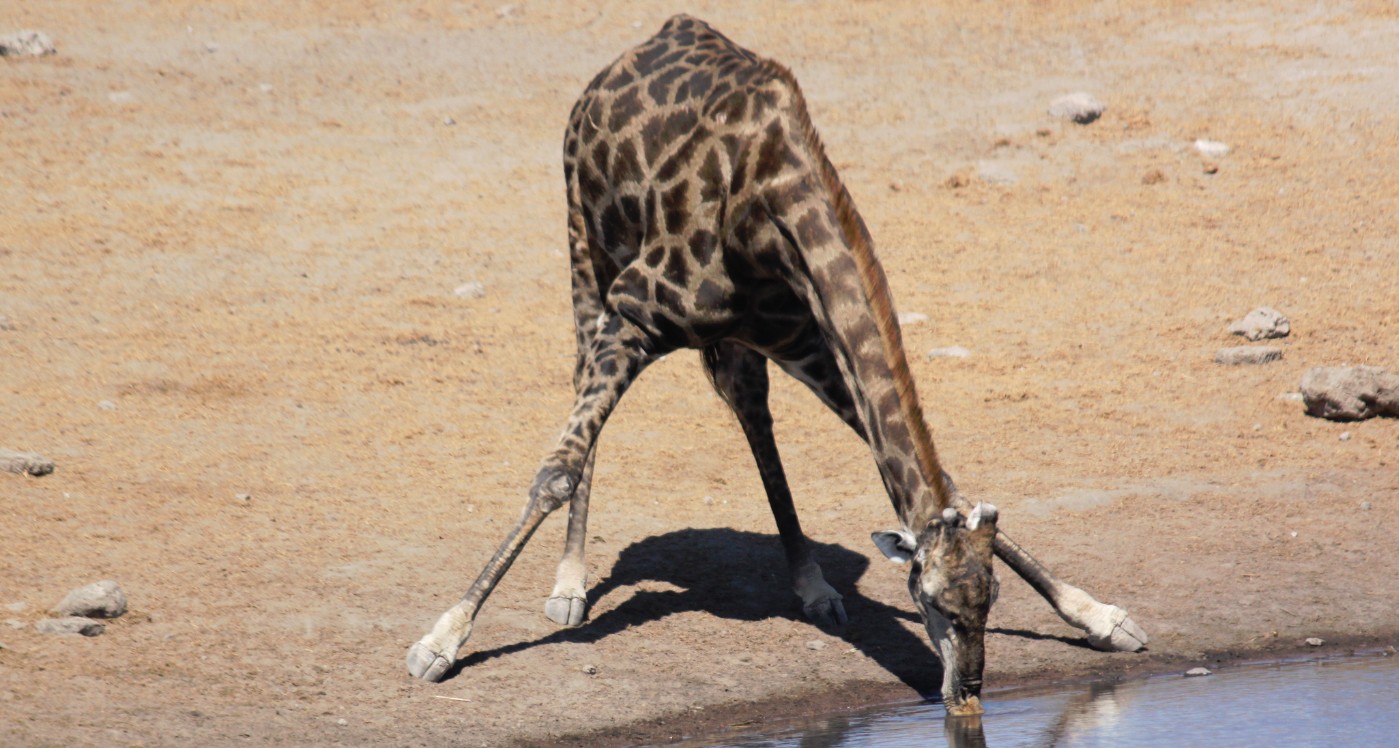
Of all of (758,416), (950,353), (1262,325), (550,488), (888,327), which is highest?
(888,327)

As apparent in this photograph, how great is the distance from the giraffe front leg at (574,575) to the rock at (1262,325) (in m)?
5.61

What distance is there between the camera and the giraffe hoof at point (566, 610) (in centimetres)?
712

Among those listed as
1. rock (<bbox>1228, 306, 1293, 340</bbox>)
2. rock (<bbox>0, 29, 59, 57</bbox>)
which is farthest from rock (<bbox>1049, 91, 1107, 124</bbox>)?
rock (<bbox>0, 29, 59, 57</bbox>)

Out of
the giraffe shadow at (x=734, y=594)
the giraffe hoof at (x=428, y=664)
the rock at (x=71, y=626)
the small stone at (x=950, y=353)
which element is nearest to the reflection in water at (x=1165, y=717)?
the giraffe shadow at (x=734, y=594)

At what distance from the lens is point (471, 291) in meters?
12.2

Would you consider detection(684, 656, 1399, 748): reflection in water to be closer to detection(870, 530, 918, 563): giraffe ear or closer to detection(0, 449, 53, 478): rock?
detection(870, 530, 918, 563): giraffe ear

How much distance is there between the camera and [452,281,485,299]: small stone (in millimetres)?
12203

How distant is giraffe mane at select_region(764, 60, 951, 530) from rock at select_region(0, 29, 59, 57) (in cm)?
1315

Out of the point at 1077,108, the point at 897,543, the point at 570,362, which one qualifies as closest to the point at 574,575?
the point at 897,543

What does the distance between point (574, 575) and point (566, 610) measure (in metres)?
0.26

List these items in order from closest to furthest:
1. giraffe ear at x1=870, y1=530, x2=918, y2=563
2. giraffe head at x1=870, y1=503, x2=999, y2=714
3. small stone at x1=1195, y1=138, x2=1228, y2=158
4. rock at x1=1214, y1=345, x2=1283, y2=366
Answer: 1. giraffe head at x1=870, y1=503, x2=999, y2=714
2. giraffe ear at x1=870, y1=530, x2=918, y2=563
3. rock at x1=1214, y1=345, x2=1283, y2=366
4. small stone at x1=1195, y1=138, x2=1228, y2=158

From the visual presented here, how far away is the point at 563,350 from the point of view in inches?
443

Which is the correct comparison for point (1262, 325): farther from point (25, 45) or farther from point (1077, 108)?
point (25, 45)

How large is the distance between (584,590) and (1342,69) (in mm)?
12410
